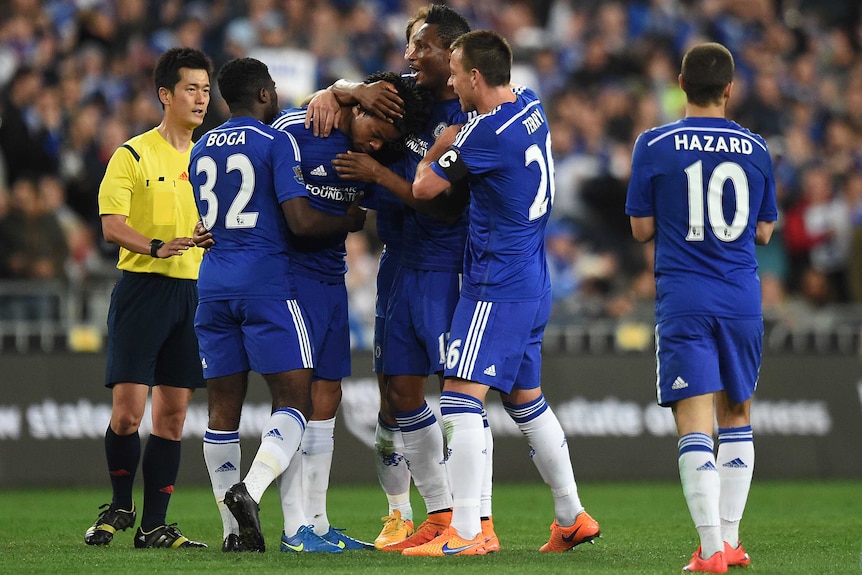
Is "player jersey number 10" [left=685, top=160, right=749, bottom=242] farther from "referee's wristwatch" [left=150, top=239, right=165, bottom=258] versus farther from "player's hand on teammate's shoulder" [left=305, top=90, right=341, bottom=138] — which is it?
"referee's wristwatch" [left=150, top=239, right=165, bottom=258]

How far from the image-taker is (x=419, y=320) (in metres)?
7.16

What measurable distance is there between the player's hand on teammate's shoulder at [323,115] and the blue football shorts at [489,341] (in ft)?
4.01

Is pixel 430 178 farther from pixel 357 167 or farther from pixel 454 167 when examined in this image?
pixel 357 167

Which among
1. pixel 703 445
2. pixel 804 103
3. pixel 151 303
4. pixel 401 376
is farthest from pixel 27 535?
pixel 804 103

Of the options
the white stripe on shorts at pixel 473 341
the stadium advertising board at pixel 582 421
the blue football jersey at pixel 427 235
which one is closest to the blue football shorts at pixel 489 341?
the white stripe on shorts at pixel 473 341

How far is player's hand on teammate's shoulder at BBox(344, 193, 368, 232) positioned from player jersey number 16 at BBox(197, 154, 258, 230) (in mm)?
515

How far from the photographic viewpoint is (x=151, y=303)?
303 inches

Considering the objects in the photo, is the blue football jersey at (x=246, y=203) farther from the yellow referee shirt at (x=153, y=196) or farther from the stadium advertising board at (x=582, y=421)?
the stadium advertising board at (x=582, y=421)

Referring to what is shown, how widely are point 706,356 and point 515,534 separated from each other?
2.43m

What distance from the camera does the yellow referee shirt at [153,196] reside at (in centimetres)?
767

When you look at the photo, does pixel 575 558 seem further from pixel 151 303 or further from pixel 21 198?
pixel 21 198

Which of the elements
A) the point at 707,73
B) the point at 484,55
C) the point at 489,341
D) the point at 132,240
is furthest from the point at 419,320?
the point at 707,73

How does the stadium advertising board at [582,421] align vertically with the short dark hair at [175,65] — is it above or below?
below

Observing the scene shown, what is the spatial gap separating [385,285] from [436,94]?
44.6 inches
